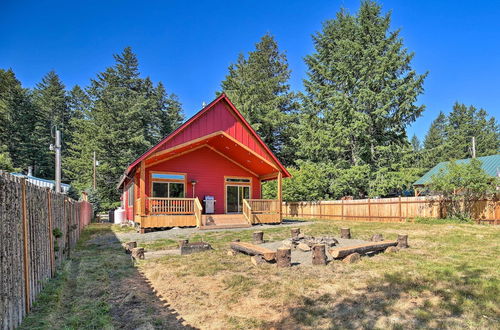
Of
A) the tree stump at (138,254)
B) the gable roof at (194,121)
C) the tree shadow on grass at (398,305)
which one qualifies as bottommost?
the tree stump at (138,254)

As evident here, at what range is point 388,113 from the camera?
2598 centimetres

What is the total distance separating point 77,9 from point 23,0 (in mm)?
2822

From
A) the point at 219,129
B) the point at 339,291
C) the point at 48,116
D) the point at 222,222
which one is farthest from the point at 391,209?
the point at 48,116

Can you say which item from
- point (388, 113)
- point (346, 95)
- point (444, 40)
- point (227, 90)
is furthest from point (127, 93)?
point (444, 40)

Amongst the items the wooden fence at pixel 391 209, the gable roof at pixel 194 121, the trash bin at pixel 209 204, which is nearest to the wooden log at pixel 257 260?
the gable roof at pixel 194 121

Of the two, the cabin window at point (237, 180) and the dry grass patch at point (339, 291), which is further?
the cabin window at point (237, 180)

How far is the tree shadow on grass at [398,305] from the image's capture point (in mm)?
3682

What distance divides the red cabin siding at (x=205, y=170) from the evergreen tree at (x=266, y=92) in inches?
520

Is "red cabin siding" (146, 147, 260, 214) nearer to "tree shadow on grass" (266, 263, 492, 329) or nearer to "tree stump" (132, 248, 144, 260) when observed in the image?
"tree stump" (132, 248, 144, 260)

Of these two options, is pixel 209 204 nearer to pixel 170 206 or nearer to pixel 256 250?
pixel 170 206

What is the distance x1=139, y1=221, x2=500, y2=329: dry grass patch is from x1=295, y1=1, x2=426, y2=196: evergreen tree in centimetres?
1954

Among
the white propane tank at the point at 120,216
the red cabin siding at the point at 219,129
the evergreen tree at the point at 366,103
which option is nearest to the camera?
the red cabin siding at the point at 219,129

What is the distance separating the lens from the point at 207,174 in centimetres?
1858

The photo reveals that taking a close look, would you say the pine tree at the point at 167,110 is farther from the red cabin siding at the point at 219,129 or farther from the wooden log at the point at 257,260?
the wooden log at the point at 257,260
